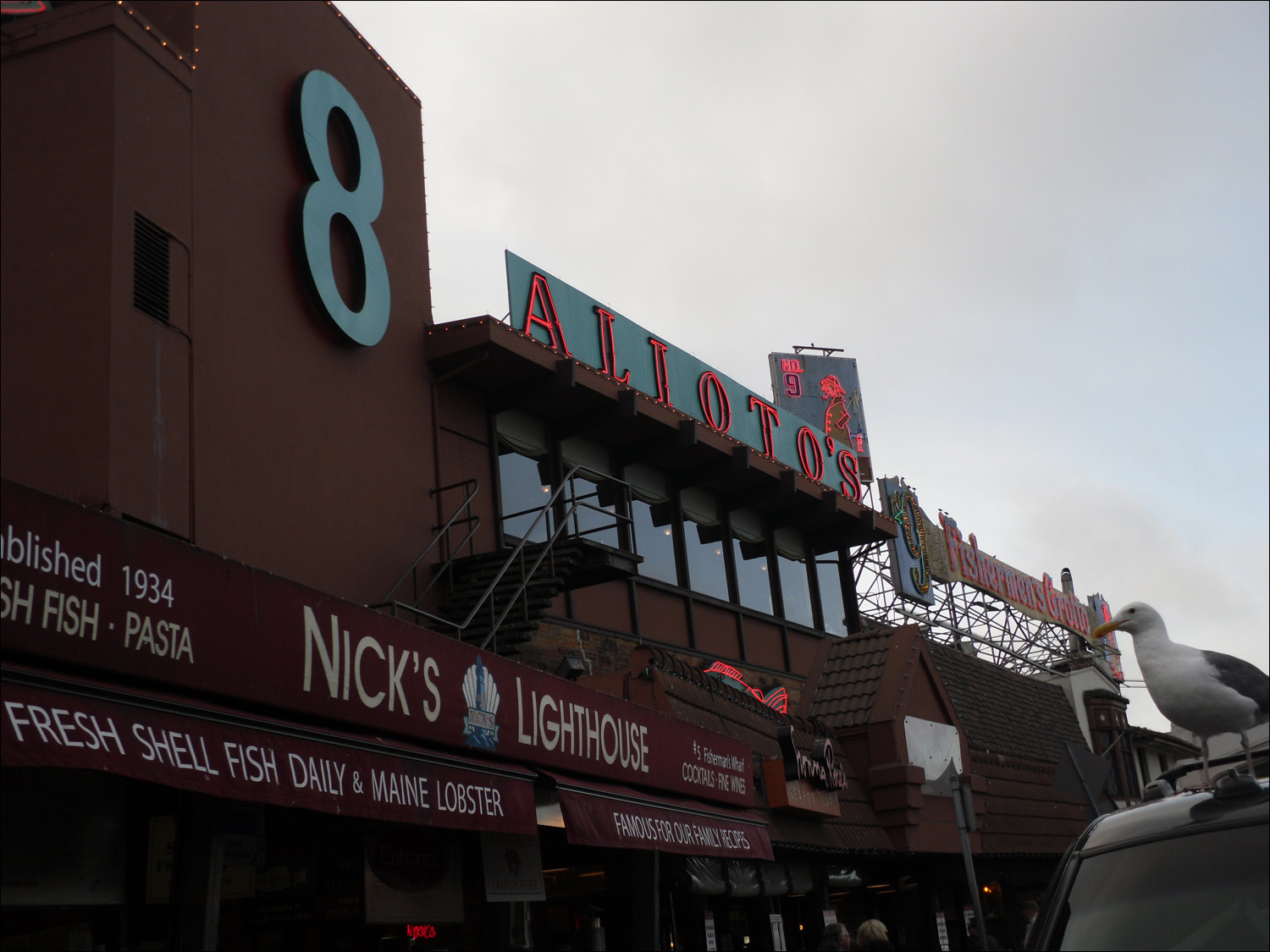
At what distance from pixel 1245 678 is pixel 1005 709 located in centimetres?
1636

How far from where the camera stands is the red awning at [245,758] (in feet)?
18.3

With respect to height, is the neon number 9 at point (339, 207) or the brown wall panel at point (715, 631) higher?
the neon number 9 at point (339, 207)

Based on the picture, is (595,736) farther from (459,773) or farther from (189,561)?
(189,561)

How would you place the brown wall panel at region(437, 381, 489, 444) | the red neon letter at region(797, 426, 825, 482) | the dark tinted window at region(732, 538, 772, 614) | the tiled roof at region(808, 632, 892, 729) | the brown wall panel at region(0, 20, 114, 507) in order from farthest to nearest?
the red neon letter at region(797, 426, 825, 482)
the dark tinted window at region(732, 538, 772, 614)
the tiled roof at region(808, 632, 892, 729)
the brown wall panel at region(437, 381, 489, 444)
the brown wall panel at region(0, 20, 114, 507)

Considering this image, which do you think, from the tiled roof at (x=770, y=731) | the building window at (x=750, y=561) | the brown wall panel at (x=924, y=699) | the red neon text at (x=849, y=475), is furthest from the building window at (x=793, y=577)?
the tiled roof at (x=770, y=731)

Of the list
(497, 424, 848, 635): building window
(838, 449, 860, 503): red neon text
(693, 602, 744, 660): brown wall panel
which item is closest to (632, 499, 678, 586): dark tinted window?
(497, 424, 848, 635): building window

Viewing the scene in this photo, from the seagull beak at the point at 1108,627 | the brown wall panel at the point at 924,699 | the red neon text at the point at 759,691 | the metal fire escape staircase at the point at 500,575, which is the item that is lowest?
the seagull beak at the point at 1108,627

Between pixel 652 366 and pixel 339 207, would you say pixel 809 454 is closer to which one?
pixel 652 366

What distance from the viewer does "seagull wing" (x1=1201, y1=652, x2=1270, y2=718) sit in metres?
6.86

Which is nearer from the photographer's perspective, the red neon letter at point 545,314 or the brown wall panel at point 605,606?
the brown wall panel at point 605,606

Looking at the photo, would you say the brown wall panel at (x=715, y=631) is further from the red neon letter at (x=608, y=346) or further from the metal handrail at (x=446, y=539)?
the metal handrail at (x=446, y=539)

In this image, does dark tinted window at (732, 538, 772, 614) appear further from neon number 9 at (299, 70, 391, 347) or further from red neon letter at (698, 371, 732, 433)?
neon number 9 at (299, 70, 391, 347)

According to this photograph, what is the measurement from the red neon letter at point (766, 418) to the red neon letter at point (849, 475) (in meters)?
2.74

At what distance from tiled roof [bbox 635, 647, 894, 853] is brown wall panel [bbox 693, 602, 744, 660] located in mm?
3920
